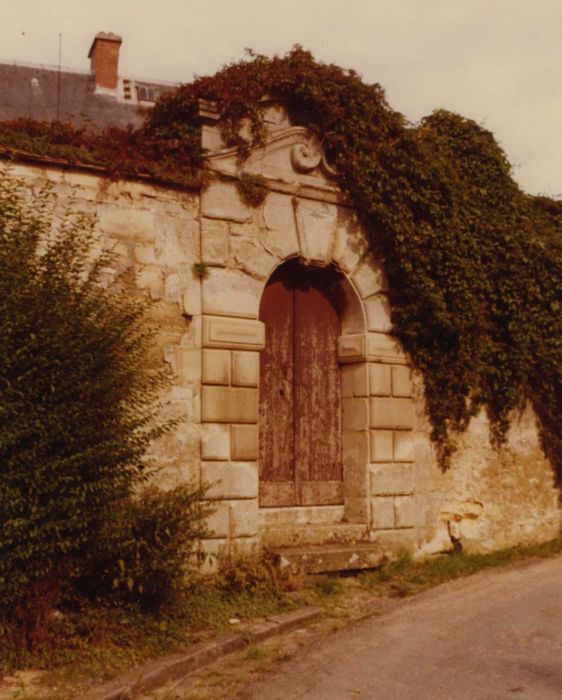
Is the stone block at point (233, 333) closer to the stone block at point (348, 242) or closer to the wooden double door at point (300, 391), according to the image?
the wooden double door at point (300, 391)

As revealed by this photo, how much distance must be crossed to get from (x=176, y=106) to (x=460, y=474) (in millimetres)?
4611

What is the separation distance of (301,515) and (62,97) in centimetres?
1142

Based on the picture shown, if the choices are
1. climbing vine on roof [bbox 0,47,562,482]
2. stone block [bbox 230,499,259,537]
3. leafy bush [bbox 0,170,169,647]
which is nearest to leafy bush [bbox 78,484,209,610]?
leafy bush [bbox 0,170,169,647]

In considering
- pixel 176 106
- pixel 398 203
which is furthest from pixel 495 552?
pixel 176 106

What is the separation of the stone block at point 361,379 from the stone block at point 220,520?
1876 mm

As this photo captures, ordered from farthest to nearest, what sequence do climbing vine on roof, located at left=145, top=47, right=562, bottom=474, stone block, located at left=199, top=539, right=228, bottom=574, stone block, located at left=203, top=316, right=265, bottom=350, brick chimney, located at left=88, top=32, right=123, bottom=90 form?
1. brick chimney, located at left=88, top=32, right=123, bottom=90
2. climbing vine on roof, located at left=145, top=47, right=562, bottom=474
3. stone block, located at left=203, top=316, right=265, bottom=350
4. stone block, located at left=199, top=539, right=228, bottom=574

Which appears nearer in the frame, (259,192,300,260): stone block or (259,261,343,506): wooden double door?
(259,192,300,260): stone block

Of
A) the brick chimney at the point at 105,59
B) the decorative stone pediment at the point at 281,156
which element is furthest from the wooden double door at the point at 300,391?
the brick chimney at the point at 105,59

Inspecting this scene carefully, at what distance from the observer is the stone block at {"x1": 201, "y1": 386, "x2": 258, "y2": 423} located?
7.39m

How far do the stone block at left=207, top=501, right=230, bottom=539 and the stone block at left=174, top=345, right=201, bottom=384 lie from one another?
1.06 meters

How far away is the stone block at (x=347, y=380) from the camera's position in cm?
860

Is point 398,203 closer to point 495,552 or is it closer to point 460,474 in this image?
point 460,474

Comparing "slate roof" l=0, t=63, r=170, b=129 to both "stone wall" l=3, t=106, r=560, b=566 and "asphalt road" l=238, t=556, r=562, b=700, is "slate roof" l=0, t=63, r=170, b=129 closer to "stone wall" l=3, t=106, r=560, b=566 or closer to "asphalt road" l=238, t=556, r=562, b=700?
"stone wall" l=3, t=106, r=560, b=566

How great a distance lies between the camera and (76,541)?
530 cm
